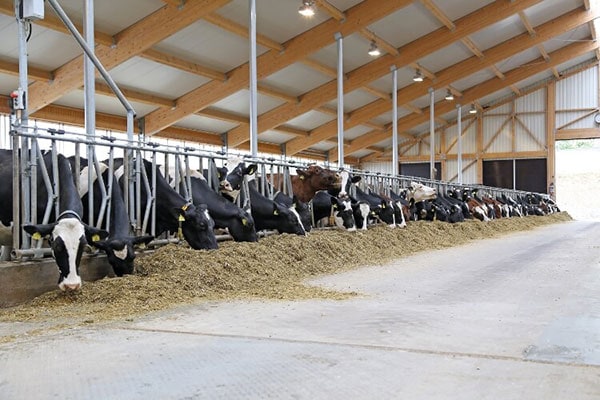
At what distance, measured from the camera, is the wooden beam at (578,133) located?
32.2 meters

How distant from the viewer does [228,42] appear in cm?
1572

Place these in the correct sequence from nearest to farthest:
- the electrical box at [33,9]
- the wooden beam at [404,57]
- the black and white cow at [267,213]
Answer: the electrical box at [33,9] → the black and white cow at [267,213] → the wooden beam at [404,57]

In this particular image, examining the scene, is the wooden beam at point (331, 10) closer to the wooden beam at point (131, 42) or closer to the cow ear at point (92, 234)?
the wooden beam at point (131, 42)

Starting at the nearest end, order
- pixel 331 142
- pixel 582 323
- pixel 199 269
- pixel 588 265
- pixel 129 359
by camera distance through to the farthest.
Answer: pixel 129 359 < pixel 582 323 < pixel 199 269 < pixel 588 265 < pixel 331 142

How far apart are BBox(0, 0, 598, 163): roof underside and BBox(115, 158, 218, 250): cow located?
19.7 feet

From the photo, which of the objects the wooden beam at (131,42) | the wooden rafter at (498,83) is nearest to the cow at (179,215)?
the wooden beam at (131,42)

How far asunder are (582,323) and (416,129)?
106 ft

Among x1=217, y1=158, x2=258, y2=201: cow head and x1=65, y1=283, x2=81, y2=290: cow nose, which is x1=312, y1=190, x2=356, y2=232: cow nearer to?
x1=217, y1=158, x2=258, y2=201: cow head

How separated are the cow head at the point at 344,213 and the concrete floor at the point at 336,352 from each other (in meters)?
6.11

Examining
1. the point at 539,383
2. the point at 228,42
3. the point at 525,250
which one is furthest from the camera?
the point at 228,42

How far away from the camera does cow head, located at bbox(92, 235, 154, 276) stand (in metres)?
5.64

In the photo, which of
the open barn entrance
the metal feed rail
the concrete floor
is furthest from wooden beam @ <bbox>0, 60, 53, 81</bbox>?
the open barn entrance

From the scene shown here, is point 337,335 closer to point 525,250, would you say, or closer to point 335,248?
point 335,248

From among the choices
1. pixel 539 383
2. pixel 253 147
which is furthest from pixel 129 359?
pixel 253 147
